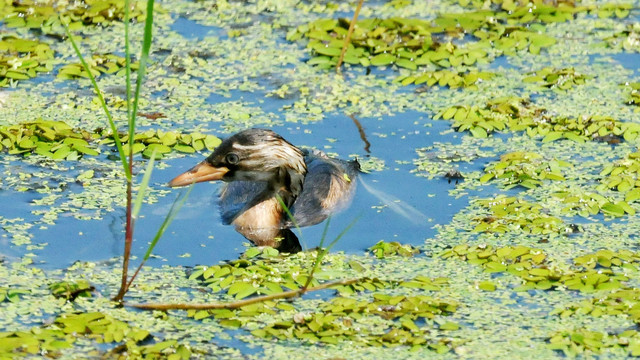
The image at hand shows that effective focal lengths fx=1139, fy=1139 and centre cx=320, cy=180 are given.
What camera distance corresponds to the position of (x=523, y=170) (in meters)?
8.18

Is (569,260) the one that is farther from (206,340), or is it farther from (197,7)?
(197,7)

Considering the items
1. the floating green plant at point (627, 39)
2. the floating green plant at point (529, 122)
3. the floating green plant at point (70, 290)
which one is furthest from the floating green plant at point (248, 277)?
the floating green plant at point (627, 39)

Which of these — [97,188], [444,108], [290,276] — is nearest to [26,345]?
[290,276]

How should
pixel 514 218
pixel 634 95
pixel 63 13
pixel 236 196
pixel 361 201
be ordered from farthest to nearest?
1. pixel 63 13
2. pixel 634 95
3. pixel 236 196
4. pixel 361 201
5. pixel 514 218

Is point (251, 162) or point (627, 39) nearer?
point (251, 162)

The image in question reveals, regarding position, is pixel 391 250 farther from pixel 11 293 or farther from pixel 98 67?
pixel 98 67

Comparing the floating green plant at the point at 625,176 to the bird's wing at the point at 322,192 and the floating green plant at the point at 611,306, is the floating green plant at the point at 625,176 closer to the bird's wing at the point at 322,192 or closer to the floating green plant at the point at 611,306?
the floating green plant at the point at 611,306

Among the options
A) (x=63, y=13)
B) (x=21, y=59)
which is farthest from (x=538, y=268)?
(x=63, y=13)

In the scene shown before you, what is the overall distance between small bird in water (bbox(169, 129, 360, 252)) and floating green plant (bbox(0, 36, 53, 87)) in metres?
2.56

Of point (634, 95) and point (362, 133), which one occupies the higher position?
point (634, 95)

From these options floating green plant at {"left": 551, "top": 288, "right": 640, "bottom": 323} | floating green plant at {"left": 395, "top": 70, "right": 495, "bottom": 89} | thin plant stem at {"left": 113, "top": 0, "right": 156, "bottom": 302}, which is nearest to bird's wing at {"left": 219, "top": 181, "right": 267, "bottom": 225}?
thin plant stem at {"left": 113, "top": 0, "right": 156, "bottom": 302}

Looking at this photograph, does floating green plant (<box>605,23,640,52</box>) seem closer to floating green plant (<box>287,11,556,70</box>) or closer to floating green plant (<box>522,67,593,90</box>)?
floating green plant (<box>287,11,556,70</box>)

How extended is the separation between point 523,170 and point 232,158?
209cm

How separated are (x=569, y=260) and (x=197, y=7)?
6.01 meters
